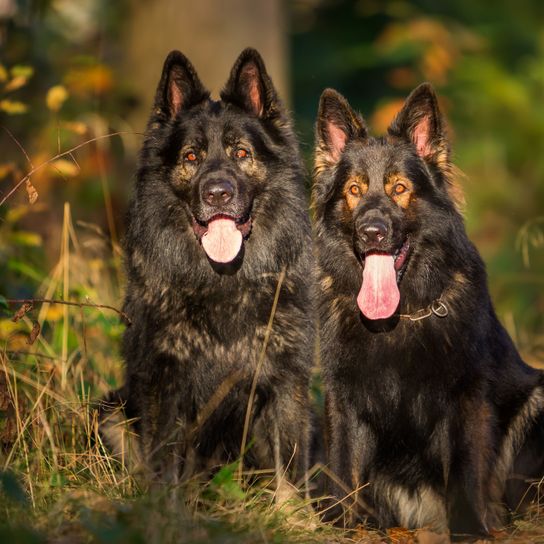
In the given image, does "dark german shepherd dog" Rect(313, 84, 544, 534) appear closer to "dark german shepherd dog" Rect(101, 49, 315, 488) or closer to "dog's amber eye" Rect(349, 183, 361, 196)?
"dog's amber eye" Rect(349, 183, 361, 196)

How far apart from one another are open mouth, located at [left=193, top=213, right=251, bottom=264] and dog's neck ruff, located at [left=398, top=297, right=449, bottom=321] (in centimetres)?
104

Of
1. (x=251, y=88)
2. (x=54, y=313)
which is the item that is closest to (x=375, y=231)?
(x=251, y=88)

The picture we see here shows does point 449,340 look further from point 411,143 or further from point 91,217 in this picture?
point 91,217

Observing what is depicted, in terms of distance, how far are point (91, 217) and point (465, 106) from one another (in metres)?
6.27

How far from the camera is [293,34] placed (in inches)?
675

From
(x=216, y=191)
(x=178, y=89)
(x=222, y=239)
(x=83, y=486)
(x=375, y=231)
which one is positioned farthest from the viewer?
(x=178, y=89)

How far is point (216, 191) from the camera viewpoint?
545cm

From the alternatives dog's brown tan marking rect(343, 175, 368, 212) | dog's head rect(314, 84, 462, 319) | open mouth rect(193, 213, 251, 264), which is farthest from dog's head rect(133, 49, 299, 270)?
dog's brown tan marking rect(343, 175, 368, 212)

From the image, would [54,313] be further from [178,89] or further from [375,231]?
[375,231]

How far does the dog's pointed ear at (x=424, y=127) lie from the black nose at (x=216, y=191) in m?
0.94

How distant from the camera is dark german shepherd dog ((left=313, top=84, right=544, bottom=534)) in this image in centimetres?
498

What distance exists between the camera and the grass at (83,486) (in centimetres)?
412

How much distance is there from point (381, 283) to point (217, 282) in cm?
99

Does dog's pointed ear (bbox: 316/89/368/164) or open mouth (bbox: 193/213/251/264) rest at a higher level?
dog's pointed ear (bbox: 316/89/368/164)
